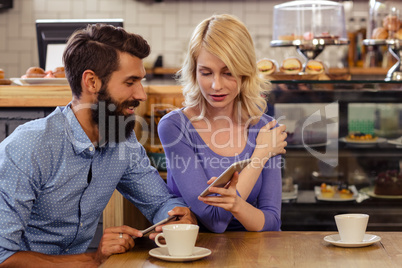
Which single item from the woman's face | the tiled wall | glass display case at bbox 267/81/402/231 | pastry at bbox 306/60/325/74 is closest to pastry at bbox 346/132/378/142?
glass display case at bbox 267/81/402/231

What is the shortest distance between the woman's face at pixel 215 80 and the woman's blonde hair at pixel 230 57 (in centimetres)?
3

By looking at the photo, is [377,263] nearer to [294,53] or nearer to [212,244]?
[212,244]

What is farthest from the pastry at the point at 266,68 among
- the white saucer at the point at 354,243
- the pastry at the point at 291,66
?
the white saucer at the point at 354,243

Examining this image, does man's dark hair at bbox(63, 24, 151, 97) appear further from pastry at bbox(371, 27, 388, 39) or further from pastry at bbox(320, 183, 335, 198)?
pastry at bbox(371, 27, 388, 39)

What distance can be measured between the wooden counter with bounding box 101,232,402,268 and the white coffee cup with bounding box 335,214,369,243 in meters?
0.03

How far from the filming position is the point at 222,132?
91.4 inches

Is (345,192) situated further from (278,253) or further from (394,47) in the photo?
(278,253)

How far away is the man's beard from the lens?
6.35ft

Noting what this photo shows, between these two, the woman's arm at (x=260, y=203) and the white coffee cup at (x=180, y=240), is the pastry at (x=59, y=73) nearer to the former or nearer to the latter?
the woman's arm at (x=260, y=203)

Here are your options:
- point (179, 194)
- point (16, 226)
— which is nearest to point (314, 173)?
point (179, 194)

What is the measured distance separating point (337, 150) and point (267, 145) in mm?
625

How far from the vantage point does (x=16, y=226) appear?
170 cm

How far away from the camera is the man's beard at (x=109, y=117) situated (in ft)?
6.35

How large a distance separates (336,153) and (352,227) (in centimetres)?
114
